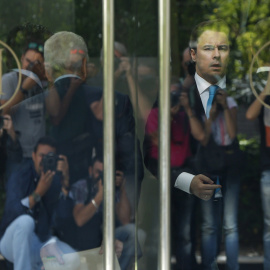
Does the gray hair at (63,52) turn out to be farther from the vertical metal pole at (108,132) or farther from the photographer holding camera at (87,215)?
the photographer holding camera at (87,215)

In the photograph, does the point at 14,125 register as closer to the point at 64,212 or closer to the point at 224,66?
the point at 64,212

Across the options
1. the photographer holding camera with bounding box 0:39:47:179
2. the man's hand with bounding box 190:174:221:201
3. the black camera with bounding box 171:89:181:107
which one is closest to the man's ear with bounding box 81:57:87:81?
the photographer holding camera with bounding box 0:39:47:179

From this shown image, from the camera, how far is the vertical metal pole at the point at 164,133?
468cm

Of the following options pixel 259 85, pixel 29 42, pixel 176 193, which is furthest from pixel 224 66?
pixel 29 42

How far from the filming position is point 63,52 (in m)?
4.72

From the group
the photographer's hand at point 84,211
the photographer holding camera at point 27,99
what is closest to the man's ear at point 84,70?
the photographer holding camera at point 27,99

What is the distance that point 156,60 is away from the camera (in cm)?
473

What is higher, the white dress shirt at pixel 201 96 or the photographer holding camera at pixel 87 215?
the white dress shirt at pixel 201 96

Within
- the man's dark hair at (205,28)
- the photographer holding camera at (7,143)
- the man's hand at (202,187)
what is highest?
the man's dark hair at (205,28)

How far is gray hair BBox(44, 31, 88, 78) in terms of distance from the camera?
185 inches

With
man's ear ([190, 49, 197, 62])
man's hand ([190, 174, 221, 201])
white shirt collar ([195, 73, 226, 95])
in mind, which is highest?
man's ear ([190, 49, 197, 62])

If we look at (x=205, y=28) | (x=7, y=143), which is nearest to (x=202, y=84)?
(x=205, y=28)

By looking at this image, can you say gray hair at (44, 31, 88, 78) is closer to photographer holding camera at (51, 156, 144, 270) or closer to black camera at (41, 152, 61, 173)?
black camera at (41, 152, 61, 173)

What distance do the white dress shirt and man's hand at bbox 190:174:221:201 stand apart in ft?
0.10
